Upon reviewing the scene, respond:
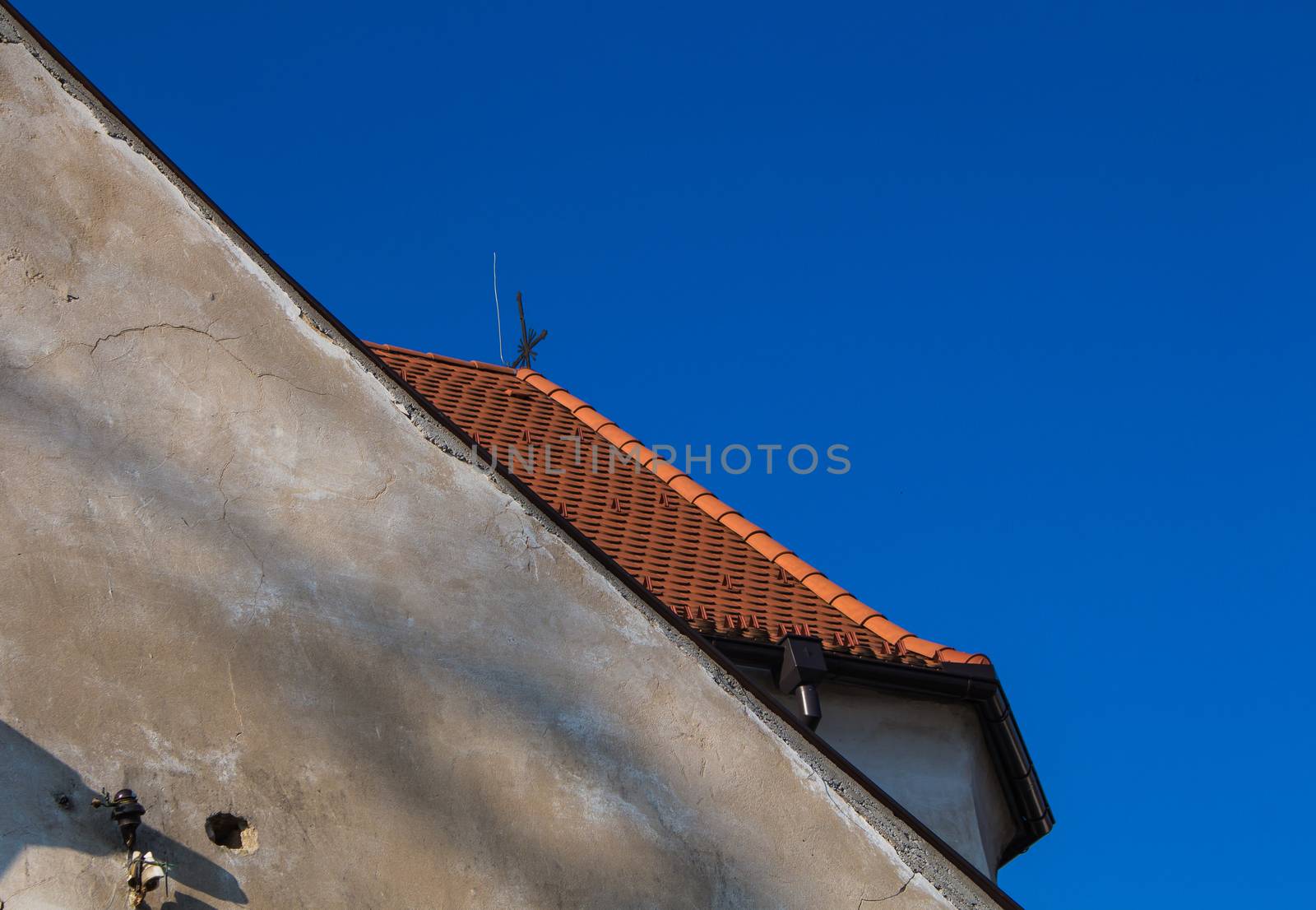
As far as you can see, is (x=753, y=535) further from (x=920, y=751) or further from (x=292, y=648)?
(x=292, y=648)

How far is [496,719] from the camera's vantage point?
4840 mm

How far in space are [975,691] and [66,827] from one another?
16.8ft

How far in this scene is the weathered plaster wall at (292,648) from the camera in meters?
4.47

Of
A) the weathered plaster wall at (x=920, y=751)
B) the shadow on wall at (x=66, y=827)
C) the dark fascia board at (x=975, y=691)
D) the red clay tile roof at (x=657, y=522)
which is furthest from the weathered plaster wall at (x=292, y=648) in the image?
the weathered plaster wall at (x=920, y=751)

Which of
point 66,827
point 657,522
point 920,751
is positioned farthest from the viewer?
point 657,522

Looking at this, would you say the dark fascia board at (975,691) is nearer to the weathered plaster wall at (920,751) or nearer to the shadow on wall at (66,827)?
the weathered plaster wall at (920,751)

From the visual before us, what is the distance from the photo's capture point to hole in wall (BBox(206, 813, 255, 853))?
4.41 m

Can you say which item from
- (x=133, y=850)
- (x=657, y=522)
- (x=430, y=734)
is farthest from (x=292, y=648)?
(x=657, y=522)

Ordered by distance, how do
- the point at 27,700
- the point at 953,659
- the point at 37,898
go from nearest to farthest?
1. the point at 37,898
2. the point at 27,700
3. the point at 953,659

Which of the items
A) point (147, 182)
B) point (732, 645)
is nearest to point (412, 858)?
point (147, 182)

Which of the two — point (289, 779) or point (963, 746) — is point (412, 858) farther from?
point (963, 746)

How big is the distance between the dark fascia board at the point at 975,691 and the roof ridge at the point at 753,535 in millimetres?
137

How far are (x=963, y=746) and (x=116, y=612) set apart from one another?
5.06 m

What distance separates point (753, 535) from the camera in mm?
8938
